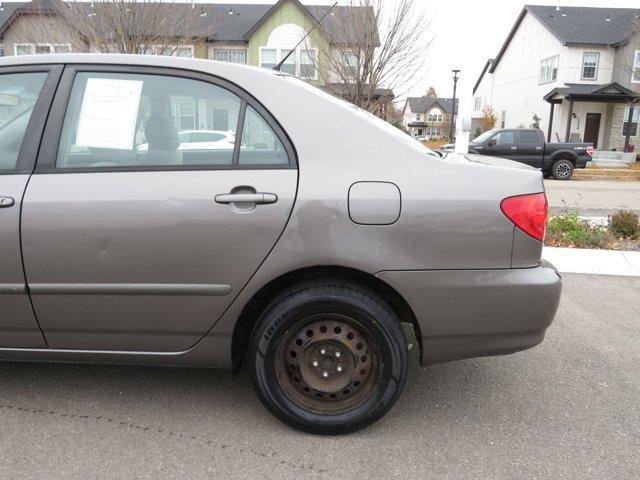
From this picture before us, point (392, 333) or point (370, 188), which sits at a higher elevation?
point (370, 188)

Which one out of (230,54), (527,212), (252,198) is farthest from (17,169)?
(230,54)

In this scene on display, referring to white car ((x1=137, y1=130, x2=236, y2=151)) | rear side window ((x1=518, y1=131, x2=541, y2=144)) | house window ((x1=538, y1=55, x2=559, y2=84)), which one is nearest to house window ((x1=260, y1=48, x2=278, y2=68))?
rear side window ((x1=518, y1=131, x2=541, y2=144))

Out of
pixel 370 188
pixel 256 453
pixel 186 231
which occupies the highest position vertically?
pixel 370 188

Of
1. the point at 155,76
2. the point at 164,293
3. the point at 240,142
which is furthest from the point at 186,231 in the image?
the point at 155,76

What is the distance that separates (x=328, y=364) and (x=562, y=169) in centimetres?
1744

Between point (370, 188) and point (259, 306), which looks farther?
point (259, 306)

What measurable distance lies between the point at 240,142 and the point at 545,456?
2031 millimetres

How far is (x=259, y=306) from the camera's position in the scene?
2719 mm

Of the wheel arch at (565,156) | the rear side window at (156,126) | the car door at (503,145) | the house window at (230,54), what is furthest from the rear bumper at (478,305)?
the house window at (230,54)

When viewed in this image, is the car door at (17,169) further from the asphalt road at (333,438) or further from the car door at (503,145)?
the car door at (503,145)

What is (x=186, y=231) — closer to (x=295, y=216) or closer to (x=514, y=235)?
(x=295, y=216)

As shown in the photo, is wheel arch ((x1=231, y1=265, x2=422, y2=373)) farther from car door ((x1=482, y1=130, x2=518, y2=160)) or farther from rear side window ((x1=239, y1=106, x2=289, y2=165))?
car door ((x1=482, y1=130, x2=518, y2=160))

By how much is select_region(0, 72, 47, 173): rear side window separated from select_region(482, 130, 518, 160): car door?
16069mm

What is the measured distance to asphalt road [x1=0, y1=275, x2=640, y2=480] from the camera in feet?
7.93
